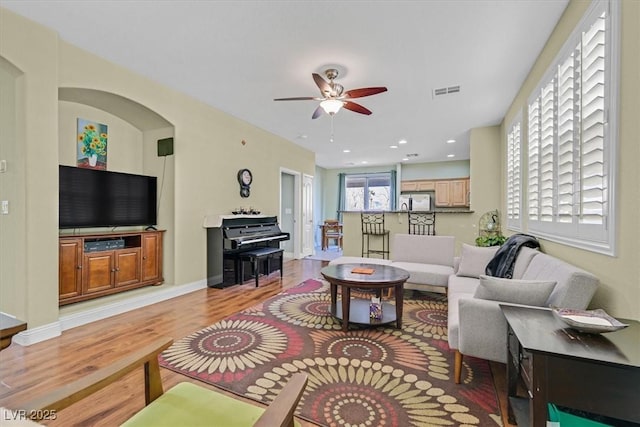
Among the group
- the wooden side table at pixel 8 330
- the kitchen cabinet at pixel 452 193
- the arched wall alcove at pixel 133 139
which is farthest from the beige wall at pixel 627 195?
the kitchen cabinet at pixel 452 193

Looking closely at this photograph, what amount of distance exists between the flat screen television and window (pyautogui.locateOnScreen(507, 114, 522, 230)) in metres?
5.02

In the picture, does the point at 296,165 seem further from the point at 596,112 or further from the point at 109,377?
the point at 109,377

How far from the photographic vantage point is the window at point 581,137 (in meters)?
1.68

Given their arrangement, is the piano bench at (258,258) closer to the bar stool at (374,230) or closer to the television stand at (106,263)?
the television stand at (106,263)

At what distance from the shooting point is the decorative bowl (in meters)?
1.25

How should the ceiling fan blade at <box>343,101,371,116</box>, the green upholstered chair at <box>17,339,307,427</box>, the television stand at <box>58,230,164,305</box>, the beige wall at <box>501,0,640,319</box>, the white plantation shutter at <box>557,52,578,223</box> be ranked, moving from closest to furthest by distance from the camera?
1. the green upholstered chair at <box>17,339,307,427</box>
2. the beige wall at <box>501,0,640,319</box>
3. the white plantation shutter at <box>557,52,578,223</box>
4. the television stand at <box>58,230,164,305</box>
5. the ceiling fan blade at <box>343,101,371,116</box>

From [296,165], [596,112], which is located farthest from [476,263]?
[296,165]

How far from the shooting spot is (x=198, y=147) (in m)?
4.35

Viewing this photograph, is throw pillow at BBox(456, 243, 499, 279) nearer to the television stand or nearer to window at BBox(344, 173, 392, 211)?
the television stand

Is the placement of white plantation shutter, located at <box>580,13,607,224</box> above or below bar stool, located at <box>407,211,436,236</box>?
above

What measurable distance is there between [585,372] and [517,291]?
752mm

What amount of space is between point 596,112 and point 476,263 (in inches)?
79.2

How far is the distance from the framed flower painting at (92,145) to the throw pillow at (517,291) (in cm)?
450

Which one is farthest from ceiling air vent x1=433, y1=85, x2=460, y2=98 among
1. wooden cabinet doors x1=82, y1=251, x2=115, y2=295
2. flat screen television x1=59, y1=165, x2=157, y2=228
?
wooden cabinet doors x1=82, y1=251, x2=115, y2=295
